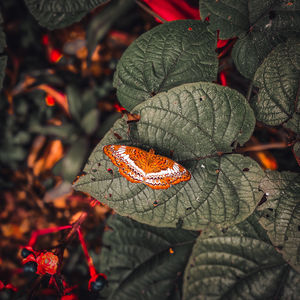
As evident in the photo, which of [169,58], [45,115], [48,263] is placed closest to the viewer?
[48,263]

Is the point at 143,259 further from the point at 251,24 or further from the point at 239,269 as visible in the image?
the point at 251,24

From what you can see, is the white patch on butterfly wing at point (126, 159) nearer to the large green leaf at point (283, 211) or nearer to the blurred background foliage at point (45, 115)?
the large green leaf at point (283, 211)

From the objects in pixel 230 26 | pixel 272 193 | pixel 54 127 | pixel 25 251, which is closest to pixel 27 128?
pixel 54 127

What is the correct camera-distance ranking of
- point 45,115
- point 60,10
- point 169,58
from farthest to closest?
1. point 45,115
2. point 60,10
3. point 169,58

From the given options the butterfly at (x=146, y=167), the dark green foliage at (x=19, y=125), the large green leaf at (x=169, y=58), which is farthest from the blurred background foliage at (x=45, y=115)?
the butterfly at (x=146, y=167)

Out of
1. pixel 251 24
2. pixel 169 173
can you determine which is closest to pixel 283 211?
pixel 169 173

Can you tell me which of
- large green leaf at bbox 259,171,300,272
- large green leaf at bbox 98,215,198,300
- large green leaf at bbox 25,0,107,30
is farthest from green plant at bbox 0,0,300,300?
large green leaf at bbox 25,0,107,30
